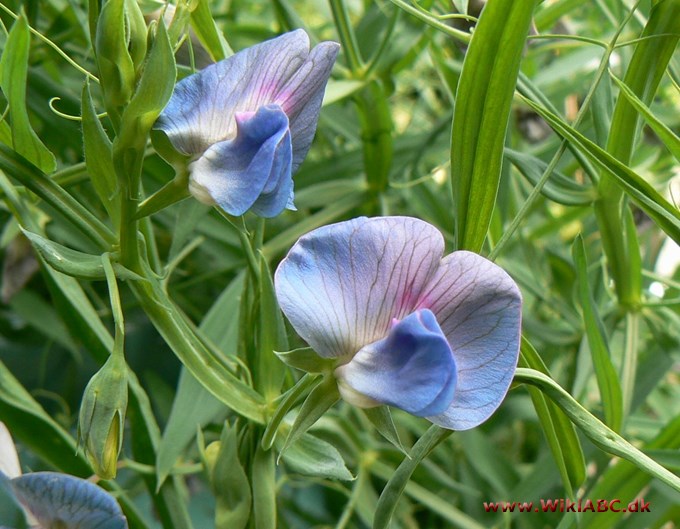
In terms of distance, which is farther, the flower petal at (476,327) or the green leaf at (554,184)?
the green leaf at (554,184)

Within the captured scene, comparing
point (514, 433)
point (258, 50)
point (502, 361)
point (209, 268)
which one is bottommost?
point (514, 433)

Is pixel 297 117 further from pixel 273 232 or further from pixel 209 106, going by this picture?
pixel 273 232

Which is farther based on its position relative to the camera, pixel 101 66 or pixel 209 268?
pixel 209 268

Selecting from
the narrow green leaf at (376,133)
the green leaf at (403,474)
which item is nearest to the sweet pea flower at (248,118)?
the green leaf at (403,474)

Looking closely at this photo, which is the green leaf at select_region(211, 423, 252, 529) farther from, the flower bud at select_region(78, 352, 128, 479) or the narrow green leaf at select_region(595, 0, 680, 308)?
the narrow green leaf at select_region(595, 0, 680, 308)

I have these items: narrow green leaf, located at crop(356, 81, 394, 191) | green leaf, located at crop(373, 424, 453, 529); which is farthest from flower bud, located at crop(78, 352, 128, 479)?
narrow green leaf, located at crop(356, 81, 394, 191)

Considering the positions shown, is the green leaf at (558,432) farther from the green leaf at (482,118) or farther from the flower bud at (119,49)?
the flower bud at (119,49)

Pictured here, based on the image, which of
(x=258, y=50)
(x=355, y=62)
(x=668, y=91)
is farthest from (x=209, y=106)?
(x=668, y=91)
